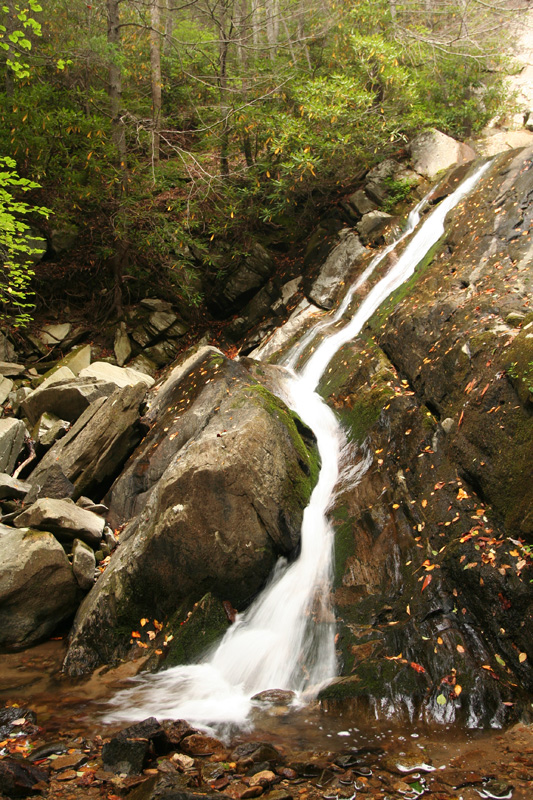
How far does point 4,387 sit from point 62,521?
21.7ft

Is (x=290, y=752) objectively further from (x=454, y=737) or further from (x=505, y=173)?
(x=505, y=173)

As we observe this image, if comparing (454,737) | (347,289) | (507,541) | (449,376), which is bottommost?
(454,737)

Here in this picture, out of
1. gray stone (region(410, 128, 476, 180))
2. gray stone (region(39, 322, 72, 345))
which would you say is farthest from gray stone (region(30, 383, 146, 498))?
gray stone (region(410, 128, 476, 180))

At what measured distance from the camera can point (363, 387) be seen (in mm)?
7707

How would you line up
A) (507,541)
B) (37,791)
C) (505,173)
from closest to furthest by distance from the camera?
(37,791), (507,541), (505,173)

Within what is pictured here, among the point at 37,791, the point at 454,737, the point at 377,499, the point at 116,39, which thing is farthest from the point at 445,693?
the point at 116,39

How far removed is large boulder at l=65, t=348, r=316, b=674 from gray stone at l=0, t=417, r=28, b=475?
3914mm

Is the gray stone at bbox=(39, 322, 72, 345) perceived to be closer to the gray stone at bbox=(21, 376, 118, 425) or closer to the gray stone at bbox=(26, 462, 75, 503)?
the gray stone at bbox=(21, 376, 118, 425)

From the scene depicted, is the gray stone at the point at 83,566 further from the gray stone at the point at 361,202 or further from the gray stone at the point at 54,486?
the gray stone at the point at 361,202

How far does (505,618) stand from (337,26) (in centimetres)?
1718

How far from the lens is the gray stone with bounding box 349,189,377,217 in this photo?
1316 centimetres

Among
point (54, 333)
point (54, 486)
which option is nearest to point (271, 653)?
point (54, 486)

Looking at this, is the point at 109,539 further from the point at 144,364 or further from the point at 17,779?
the point at 144,364

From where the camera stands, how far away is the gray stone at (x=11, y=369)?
40.3 feet
